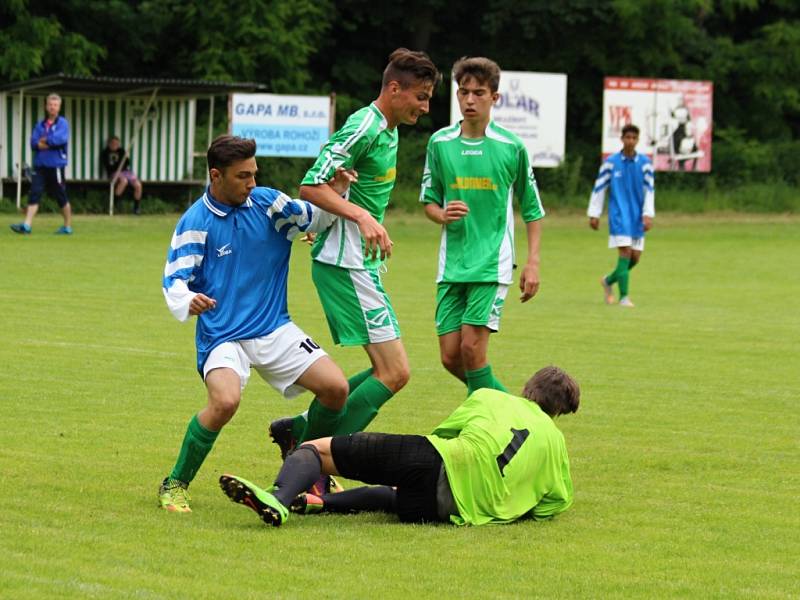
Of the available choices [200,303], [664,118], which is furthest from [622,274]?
[664,118]

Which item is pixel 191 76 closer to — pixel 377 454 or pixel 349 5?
pixel 349 5

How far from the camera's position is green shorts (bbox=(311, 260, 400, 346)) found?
7.35 m

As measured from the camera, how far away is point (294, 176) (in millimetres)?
33438

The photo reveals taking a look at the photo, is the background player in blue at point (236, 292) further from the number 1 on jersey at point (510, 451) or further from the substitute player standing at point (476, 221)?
the substitute player standing at point (476, 221)

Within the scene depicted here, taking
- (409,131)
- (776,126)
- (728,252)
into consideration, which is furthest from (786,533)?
(776,126)

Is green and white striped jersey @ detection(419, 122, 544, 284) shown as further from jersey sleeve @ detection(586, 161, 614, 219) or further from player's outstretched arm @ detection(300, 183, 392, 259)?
jersey sleeve @ detection(586, 161, 614, 219)

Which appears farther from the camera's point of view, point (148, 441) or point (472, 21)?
point (472, 21)

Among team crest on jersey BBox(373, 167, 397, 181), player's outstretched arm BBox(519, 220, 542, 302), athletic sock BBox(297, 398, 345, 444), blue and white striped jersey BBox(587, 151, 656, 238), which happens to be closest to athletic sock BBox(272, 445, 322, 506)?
athletic sock BBox(297, 398, 345, 444)

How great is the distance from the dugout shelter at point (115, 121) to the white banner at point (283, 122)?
0.39m

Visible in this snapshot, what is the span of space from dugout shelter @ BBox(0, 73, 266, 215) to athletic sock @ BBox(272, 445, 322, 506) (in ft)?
72.0

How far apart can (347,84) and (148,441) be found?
3248cm

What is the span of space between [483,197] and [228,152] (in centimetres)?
230

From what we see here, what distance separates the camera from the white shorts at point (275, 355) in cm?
677

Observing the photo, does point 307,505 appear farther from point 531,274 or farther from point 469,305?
point 531,274
